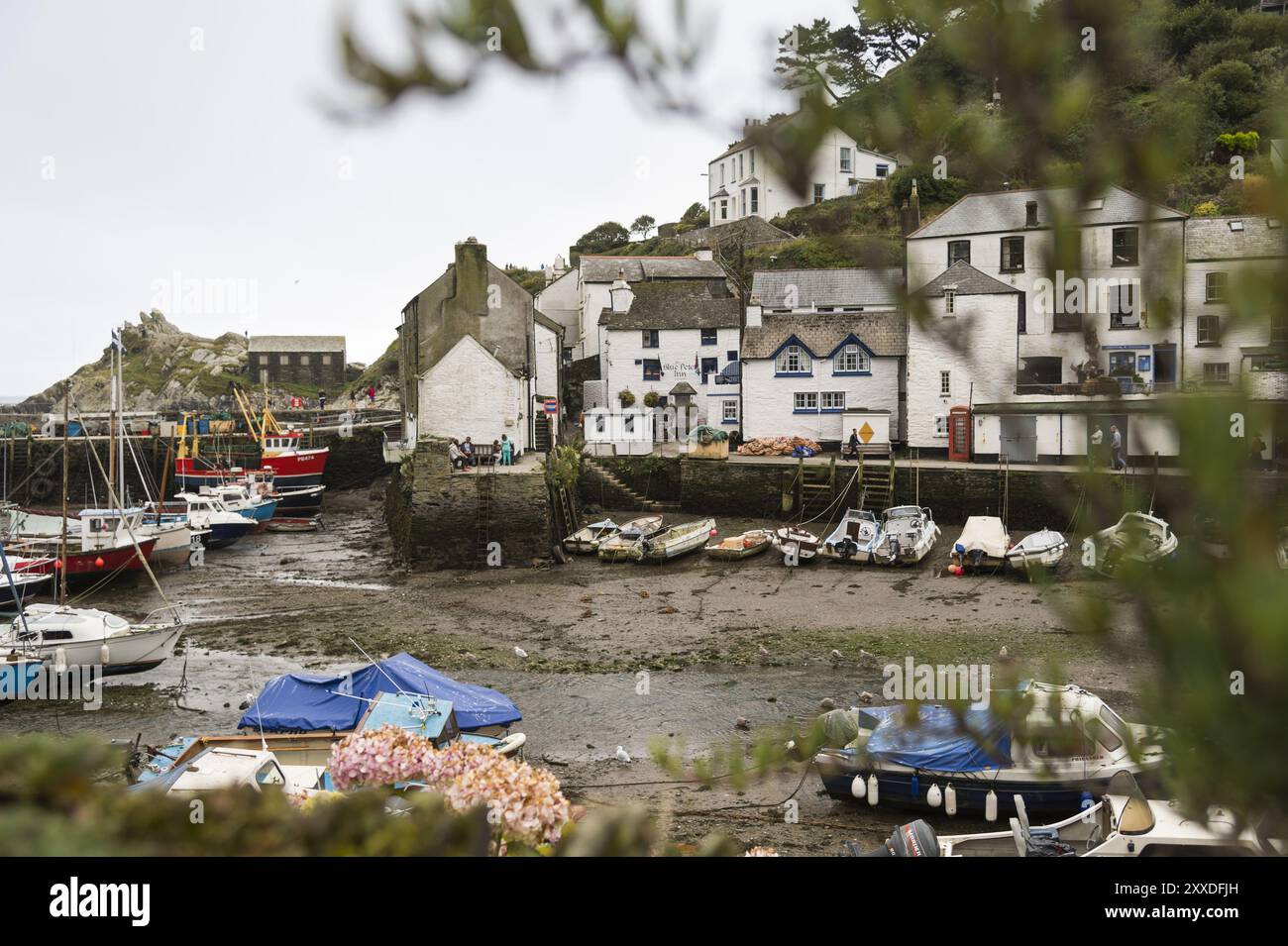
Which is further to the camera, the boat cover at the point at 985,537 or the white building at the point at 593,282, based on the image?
the white building at the point at 593,282

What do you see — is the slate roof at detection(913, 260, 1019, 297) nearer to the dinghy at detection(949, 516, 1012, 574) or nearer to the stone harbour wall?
the dinghy at detection(949, 516, 1012, 574)

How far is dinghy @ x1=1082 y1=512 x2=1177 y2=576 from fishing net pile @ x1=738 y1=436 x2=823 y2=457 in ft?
106

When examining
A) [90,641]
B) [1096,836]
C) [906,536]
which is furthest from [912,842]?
[906,536]

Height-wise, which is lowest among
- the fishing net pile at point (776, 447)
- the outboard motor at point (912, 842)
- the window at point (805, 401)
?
the outboard motor at point (912, 842)

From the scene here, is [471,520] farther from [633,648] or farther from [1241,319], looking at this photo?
[1241,319]

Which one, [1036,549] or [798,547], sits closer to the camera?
[1036,549]

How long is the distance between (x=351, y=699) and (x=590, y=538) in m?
16.1

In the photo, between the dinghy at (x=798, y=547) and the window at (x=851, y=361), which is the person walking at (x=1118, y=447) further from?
the window at (x=851, y=361)

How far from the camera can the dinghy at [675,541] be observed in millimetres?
28016

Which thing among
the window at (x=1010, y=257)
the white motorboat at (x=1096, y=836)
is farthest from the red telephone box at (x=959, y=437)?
the white motorboat at (x=1096, y=836)

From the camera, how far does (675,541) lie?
92.7 ft

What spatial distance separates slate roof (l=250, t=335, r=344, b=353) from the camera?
73.2m

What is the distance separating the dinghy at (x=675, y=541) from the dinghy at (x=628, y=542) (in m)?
0.26

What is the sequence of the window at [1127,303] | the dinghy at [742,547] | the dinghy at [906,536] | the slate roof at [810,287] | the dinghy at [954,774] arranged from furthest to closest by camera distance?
1. the slate roof at [810,287]
2. the dinghy at [742,547]
3. the dinghy at [906,536]
4. the dinghy at [954,774]
5. the window at [1127,303]
